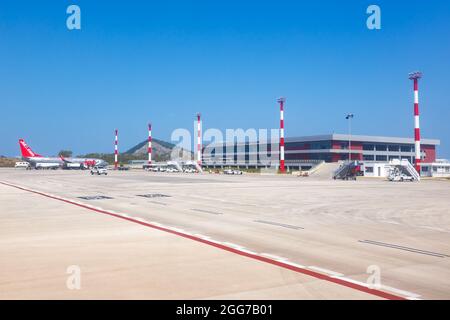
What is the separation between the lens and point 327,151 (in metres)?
129

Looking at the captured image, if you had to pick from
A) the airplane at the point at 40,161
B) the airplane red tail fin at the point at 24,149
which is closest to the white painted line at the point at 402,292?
the airplane at the point at 40,161

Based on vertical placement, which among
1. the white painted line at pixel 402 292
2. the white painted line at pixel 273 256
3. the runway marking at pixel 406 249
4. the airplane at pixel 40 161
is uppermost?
the airplane at pixel 40 161

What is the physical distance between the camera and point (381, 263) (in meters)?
9.93

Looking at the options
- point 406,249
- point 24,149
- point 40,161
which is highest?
point 24,149

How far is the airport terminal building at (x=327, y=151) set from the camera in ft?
427

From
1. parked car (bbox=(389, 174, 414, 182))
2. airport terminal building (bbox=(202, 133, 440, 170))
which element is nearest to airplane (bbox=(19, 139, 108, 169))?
airport terminal building (bbox=(202, 133, 440, 170))

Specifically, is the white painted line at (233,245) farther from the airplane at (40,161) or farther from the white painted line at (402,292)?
the airplane at (40,161)

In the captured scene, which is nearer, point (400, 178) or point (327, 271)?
point (327, 271)

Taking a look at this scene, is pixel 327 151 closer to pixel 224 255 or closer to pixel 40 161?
pixel 40 161

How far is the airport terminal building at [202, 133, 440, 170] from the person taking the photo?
130 metres

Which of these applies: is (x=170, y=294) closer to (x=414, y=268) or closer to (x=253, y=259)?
(x=253, y=259)

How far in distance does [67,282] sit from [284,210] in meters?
14.5

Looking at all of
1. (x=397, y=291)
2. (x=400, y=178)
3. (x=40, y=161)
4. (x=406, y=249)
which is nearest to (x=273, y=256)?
(x=397, y=291)
